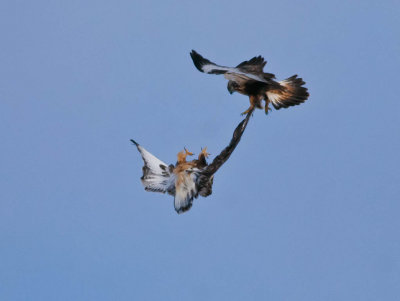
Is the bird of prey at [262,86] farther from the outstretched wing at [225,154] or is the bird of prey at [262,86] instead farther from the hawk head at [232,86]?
the outstretched wing at [225,154]

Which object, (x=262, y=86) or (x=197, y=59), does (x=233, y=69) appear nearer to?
(x=197, y=59)

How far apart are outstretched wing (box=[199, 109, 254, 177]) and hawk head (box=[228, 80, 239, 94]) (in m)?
1.18

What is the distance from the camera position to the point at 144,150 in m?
15.9

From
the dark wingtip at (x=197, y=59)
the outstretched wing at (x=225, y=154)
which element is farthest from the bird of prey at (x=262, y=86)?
the outstretched wing at (x=225, y=154)

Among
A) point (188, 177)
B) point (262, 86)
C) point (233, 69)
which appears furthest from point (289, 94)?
point (188, 177)

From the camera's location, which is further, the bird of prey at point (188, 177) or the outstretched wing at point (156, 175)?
the outstretched wing at point (156, 175)

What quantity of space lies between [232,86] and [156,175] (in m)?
2.77

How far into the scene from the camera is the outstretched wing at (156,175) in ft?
49.2

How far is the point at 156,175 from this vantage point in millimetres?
15422

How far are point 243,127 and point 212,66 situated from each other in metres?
1.67

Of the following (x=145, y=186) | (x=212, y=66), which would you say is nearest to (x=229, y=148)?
(x=212, y=66)

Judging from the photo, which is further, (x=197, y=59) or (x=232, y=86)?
(x=232, y=86)

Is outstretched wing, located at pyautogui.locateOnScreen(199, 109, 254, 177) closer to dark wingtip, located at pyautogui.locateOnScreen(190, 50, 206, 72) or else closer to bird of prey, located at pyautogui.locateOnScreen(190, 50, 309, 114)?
bird of prey, located at pyautogui.locateOnScreen(190, 50, 309, 114)

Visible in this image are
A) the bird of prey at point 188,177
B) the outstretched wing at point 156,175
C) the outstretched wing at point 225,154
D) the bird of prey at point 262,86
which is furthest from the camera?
the outstretched wing at point 156,175
